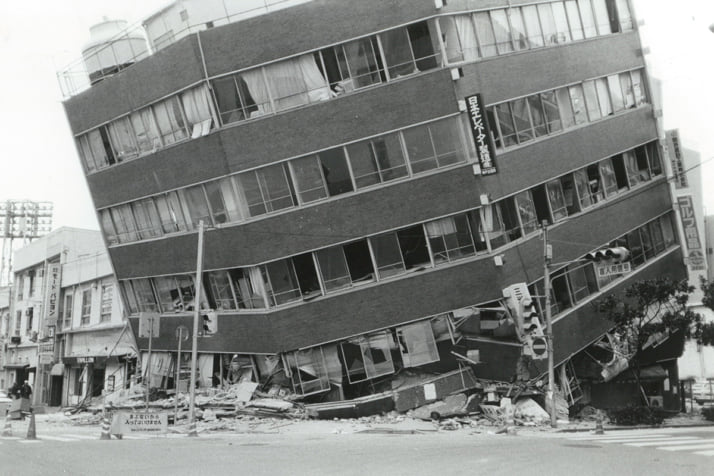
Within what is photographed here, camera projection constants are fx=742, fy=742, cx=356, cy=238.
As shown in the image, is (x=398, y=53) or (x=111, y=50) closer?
(x=398, y=53)

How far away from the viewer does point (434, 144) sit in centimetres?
2747

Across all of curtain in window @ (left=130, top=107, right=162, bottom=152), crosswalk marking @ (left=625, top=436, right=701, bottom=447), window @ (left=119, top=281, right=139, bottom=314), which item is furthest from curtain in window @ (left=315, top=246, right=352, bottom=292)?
crosswalk marking @ (left=625, top=436, right=701, bottom=447)

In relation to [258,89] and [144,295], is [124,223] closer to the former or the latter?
[144,295]


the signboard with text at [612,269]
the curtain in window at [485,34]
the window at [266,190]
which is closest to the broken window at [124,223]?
the window at [266,190]

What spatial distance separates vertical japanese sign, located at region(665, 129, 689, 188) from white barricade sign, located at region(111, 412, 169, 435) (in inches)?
1023

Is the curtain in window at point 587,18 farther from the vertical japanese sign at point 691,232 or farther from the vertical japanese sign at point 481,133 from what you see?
the vertical japanese sign at point 481,133

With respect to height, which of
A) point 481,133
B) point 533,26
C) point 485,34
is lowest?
point 481,133

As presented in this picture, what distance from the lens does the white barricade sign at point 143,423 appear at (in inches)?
858

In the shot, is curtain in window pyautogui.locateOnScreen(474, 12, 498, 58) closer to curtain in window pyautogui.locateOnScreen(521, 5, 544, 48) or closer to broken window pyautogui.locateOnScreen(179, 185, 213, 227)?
curtain in window pyautogui.locateOnScreen(521, 5, 544, 48)

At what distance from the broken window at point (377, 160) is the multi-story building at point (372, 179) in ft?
0.18

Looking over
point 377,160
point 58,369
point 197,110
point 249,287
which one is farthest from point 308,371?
point 58,369

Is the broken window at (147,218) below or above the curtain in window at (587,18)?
below

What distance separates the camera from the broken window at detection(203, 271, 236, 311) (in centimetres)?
3070

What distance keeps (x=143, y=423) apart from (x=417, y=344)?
35.0ft
